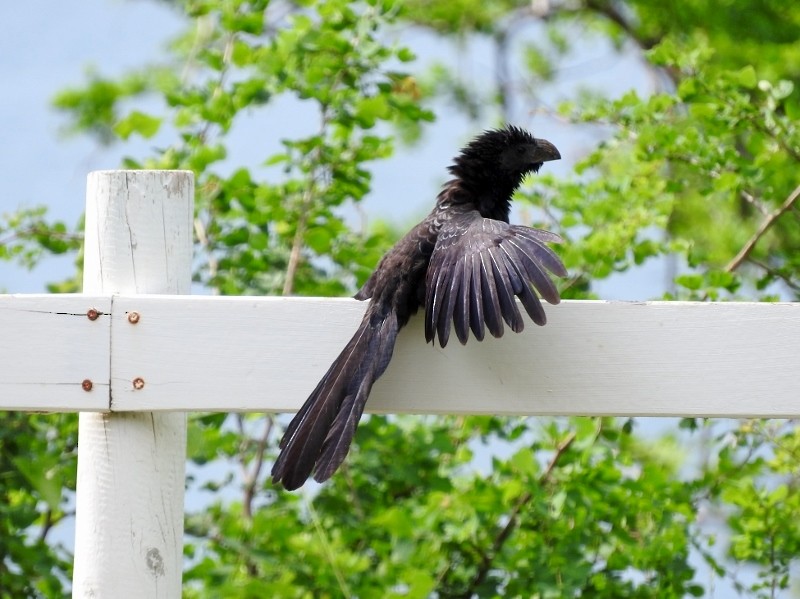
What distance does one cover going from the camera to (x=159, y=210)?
5.70ft

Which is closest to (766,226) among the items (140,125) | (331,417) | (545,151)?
(545,151)

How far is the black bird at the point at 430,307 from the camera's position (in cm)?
156

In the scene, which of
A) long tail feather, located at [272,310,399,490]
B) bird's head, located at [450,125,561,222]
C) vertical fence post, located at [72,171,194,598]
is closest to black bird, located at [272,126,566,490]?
long tail feather, located at [272,310,399,490]

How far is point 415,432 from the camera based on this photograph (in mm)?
2955

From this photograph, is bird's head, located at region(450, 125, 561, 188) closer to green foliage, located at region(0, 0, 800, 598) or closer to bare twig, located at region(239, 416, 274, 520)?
green foliage, located at region(0, 0, 800, 598)

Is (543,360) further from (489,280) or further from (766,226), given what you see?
(766,226)

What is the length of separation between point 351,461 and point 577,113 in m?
1.22

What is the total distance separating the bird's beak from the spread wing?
1.94 ft

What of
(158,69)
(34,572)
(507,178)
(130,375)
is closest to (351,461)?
(34,572)

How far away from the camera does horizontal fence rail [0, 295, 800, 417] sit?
1625 mm

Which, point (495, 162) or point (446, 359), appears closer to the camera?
point (446, 359)

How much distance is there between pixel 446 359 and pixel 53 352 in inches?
23.4

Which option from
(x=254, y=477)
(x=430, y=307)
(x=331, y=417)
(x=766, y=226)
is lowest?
(x=254, y=477)

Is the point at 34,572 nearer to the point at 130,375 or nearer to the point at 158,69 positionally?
the point at 130,375
